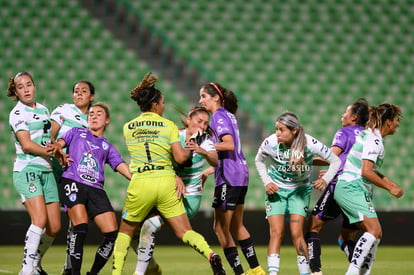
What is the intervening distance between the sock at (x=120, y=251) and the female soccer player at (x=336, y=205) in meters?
2.02

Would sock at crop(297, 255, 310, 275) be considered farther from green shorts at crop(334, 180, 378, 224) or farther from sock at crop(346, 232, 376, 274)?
green shorts at crop(334, 180, 378, 224)

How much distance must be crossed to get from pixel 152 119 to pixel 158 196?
2.29 feet

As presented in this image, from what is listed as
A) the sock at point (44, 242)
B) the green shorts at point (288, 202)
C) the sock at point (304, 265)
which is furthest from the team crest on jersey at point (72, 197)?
the sock at point (304, 265)

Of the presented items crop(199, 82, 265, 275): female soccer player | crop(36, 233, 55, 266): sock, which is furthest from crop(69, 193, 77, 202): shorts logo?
crop(199, 82, 265, 275): female soccer player

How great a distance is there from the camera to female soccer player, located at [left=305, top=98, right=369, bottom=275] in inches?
278

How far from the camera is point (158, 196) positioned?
6.00m

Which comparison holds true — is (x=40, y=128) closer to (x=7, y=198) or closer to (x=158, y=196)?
(x=158, y=196)

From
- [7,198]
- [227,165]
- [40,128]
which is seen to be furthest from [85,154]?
[7,198]

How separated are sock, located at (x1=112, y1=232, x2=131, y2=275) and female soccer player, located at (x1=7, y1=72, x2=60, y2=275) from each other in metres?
0.83

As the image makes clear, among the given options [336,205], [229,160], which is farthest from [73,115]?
[336,205]

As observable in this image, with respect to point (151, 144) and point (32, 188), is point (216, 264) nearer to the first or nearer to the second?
point (151, 144)

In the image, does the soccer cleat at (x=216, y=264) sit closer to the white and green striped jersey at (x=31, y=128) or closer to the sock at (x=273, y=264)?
the sock at (x=273, y=264)

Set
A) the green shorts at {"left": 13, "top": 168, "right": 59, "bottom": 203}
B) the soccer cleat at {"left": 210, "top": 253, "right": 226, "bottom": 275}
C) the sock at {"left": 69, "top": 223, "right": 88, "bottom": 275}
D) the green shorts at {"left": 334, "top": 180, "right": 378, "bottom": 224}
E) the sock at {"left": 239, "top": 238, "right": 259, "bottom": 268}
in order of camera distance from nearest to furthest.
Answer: the soccer cleat at {"left": 210, "top": 253, "right": 226, "bottom": 275}
the sock at {"left": 69, "top": 223, "right": 88, "bottom": 275}
the green shorts at {"left": 13, "top": 168, "right": 59, "bottom": 203}
the green shorts at {"left": 334, "top": 180, "right": 378, "bottom": 224}
the sock at {"left": 239, "top": 238, "right": 259, "bottom": 268}

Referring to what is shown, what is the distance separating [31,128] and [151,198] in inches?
59.0
